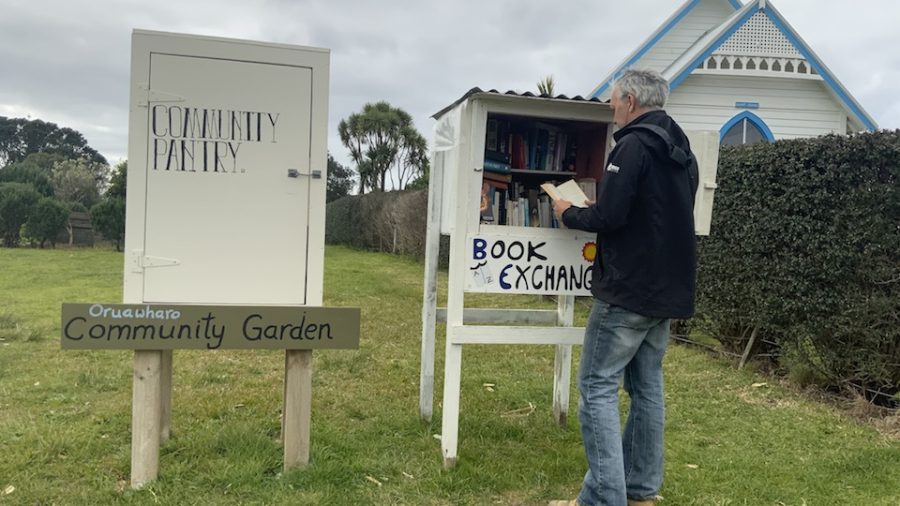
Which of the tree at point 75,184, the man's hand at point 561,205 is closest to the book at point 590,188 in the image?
the man's hand at point 561,205

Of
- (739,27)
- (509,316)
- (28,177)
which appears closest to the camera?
(509,316)

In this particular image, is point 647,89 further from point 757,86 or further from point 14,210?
point 14,210

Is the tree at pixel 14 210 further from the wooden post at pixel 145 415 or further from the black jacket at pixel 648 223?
the black jacket at pixel 648 223

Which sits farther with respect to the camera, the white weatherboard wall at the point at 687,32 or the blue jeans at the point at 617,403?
the white weatherboard wall at the point at 687,32

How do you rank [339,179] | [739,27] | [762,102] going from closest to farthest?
[739,27] → [762,102] → [339,179]

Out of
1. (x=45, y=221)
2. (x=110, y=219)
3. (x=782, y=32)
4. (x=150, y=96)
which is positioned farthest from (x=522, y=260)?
(x=45, y=221)

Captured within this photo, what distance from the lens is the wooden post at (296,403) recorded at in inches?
123

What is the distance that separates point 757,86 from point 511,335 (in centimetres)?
1086

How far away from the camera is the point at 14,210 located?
20.8 metres

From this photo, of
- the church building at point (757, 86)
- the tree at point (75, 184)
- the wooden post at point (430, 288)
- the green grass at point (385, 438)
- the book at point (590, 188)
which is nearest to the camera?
the green grass at point (385, 438)

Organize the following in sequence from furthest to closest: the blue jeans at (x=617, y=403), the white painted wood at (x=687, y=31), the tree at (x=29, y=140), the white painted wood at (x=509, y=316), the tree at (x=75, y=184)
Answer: the tree at (x=29, y=140)
the tree at (x=75, y=184)
the white painted wood at (x=687, y=31)
the white painted wood at (x=509, y=316)
the blue jeans at (x=617, y=403)

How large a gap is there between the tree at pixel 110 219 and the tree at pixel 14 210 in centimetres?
221

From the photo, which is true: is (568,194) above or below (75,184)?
below

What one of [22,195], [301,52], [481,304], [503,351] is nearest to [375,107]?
[22,195]
